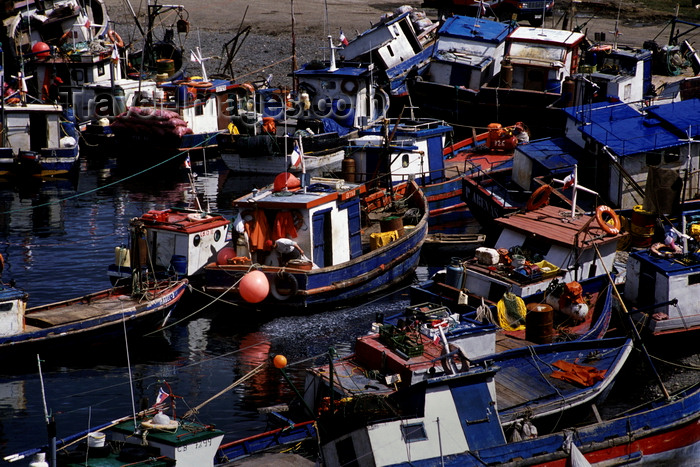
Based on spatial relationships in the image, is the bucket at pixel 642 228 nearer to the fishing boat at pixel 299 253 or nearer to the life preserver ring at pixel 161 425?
the fishing boat at pixel 299 253

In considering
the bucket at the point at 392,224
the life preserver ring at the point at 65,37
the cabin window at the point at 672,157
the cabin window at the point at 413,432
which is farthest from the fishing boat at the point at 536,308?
the life preserver ring at the point at 65,37

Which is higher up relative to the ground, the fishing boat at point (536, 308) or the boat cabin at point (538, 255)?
the boat cabin at point (538, 255)

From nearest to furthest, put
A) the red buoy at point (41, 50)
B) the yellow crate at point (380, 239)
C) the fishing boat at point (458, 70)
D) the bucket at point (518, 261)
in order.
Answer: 1. the bucket at point (518, 261)
2. the yellow crate at point (380, 239)
3. the fishing boat at point (458, 70)
4. the red buoy at point (41, 50)

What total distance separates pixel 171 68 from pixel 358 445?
134ft

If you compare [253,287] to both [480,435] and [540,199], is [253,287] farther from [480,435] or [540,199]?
[480,435]

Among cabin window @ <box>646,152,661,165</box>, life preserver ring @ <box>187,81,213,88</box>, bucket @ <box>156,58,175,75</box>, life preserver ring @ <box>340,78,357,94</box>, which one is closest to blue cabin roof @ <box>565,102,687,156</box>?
cabin window @ <box>646,152,661,165</box>

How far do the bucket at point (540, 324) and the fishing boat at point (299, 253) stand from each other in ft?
21.0

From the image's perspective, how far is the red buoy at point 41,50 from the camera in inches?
1981

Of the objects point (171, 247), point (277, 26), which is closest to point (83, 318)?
point (171, 247)

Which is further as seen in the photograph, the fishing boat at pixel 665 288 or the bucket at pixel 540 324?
the fishing boat at pixel 665 288

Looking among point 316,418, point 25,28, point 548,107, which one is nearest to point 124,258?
point 316,418

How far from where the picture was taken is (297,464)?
17281mm

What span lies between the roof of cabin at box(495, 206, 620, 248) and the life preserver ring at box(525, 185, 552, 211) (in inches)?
19.1

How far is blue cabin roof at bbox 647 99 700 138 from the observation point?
1239 inches
